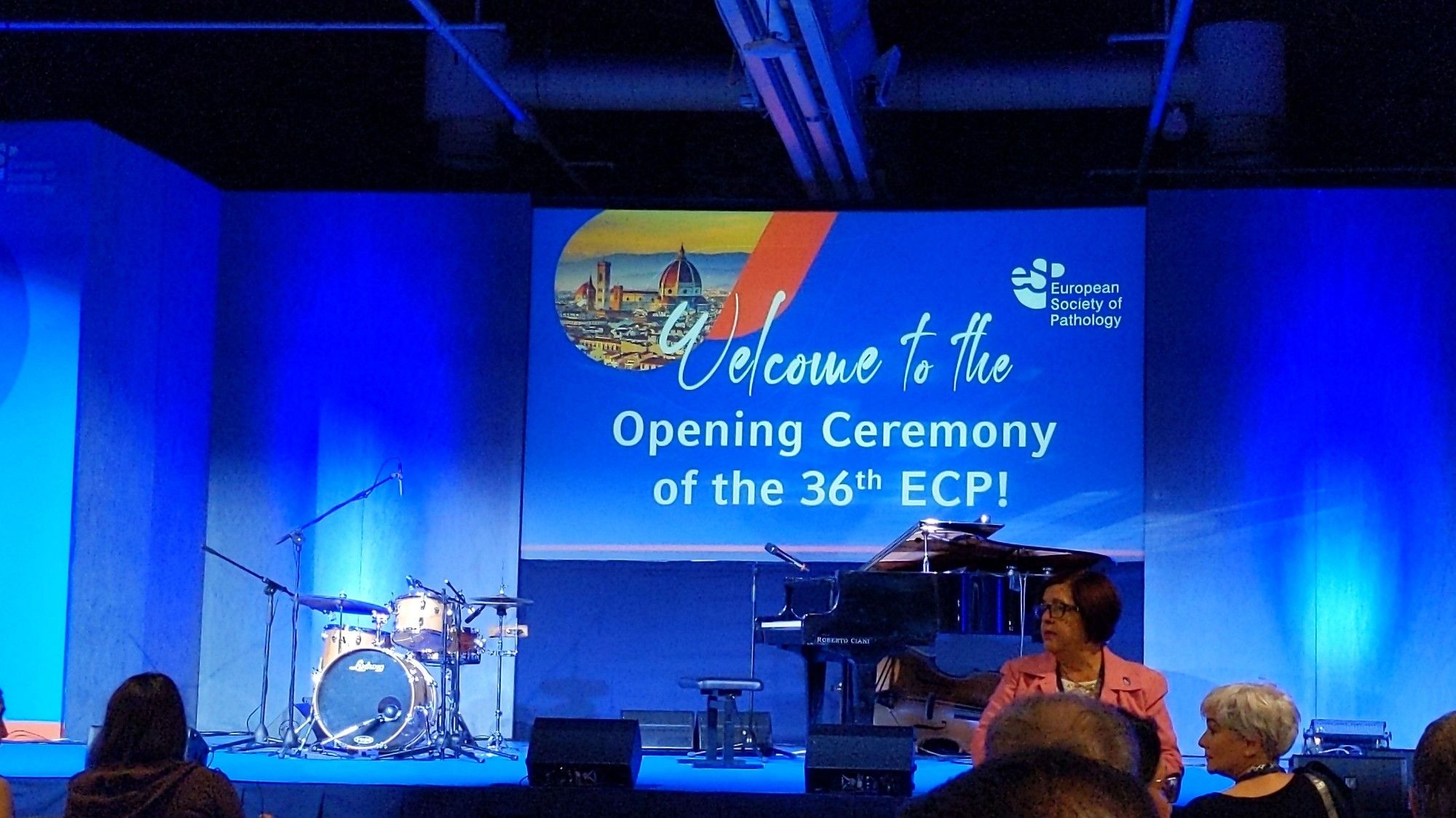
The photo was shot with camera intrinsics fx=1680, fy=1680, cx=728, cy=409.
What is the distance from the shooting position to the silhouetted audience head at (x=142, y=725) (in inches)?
136

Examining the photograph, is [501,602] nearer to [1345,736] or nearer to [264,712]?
[264,712]

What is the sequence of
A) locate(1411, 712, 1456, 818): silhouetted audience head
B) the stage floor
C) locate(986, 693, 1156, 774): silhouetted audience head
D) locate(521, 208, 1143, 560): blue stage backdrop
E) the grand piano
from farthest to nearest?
locate(521, 208, 1143, 560): blue stage backdrop < the grand piano < the stage floor < locate(986, 693, 1156, 774): silhouetted audience head < locate(1411, 712, 1456, 818): silhouetted audience head

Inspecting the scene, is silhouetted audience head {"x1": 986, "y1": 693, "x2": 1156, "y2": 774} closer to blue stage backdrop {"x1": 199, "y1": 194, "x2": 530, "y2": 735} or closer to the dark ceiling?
blue stage backdrop {"x1": 199, "y1": 194, "x2": 530, "y2": 735}

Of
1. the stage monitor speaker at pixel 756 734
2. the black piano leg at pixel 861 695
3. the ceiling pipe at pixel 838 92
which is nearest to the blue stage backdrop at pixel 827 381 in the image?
the ceiling pipe at pixel 838 92

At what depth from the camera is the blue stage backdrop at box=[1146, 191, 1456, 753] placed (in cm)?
893

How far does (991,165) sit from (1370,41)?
7.57ft

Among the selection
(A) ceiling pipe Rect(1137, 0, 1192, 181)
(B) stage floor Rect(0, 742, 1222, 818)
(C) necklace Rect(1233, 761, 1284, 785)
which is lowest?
(B) stage floor Rect(0, 742, 1222, 818)

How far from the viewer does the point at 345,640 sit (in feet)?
27.2

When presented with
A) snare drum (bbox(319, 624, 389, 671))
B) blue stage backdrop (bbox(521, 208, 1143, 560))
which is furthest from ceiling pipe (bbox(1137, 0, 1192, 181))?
snare drum (bbox(319, 624, 389, 671))

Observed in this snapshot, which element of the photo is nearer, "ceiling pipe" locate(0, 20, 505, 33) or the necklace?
the necklace

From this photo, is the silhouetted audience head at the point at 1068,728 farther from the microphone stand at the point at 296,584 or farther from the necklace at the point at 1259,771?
the microphone stand at the point at 296,584

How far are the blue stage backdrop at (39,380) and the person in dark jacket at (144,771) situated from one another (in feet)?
17.5

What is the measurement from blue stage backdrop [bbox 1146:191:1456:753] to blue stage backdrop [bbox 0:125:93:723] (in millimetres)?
5721

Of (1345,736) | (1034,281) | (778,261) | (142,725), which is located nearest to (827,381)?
(778,261)
